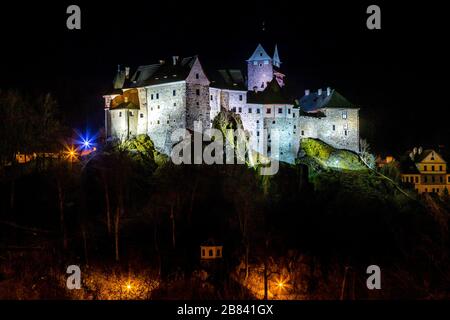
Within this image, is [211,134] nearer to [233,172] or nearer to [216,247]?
[233,172]

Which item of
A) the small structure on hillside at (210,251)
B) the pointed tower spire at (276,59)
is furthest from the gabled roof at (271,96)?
→ the small structure on hillside at (210,251)

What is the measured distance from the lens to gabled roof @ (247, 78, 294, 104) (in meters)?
65.4

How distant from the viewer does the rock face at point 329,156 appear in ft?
212

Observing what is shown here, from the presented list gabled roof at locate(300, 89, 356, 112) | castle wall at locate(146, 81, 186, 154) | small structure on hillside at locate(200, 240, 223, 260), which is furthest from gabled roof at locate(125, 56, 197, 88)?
small structure on hillside at locate(200, 240, 223, 260)

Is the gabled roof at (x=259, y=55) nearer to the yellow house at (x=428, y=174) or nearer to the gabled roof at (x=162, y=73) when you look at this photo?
the gabled roof at (x=162, y=73)

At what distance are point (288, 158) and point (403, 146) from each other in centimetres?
2754

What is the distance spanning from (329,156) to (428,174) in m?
10.5

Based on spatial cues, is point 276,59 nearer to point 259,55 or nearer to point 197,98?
point 259,55

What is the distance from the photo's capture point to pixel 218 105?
6366 centimetres

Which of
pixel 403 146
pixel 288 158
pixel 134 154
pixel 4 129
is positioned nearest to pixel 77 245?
pixel 4 129

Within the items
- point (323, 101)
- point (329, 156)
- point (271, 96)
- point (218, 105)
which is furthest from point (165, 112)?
point (323, 101)

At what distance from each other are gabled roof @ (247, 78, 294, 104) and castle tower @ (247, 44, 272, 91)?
110cm

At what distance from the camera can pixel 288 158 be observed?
64.4 meters
